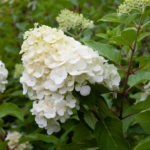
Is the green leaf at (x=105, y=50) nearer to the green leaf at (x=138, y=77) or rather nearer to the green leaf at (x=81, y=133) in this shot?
the green leaf at (x=138, y=77)

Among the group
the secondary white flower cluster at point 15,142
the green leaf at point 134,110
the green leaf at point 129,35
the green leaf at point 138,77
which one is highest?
the green leaf at point 129,35

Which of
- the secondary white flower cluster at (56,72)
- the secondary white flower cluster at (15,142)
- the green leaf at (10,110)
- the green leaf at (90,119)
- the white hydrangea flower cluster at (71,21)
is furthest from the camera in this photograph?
the secondary white flower cluster at (15,142)

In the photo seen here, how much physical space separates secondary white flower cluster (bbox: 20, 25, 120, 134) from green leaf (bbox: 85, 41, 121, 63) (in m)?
0.13

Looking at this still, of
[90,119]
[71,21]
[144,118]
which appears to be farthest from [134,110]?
[71,21]

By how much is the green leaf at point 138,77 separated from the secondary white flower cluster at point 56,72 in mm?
195

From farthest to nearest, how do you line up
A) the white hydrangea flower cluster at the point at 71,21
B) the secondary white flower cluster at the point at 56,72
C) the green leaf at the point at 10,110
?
the white hydrangea flower cluster at the point at 71,21
the green leaf at the point at 10,110
the secondary white flower cluster at the point at 56,72

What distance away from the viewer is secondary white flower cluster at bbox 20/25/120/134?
110 centimetres

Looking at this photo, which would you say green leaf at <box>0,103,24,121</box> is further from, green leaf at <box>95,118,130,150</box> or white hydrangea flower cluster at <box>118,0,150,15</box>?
white hydrangea flower cluster at <box>118,0,150,15</box>

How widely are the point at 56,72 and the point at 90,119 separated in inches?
13.4

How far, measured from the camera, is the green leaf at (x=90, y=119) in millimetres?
1242

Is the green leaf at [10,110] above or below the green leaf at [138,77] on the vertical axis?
below

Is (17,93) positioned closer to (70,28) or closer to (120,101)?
(70,28)

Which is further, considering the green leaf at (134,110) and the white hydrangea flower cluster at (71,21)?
the white hydrangea flower cluster at (71,21)

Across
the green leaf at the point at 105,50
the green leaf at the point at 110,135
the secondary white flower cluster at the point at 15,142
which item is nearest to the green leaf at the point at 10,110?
the green leaf at the point at 110,135
